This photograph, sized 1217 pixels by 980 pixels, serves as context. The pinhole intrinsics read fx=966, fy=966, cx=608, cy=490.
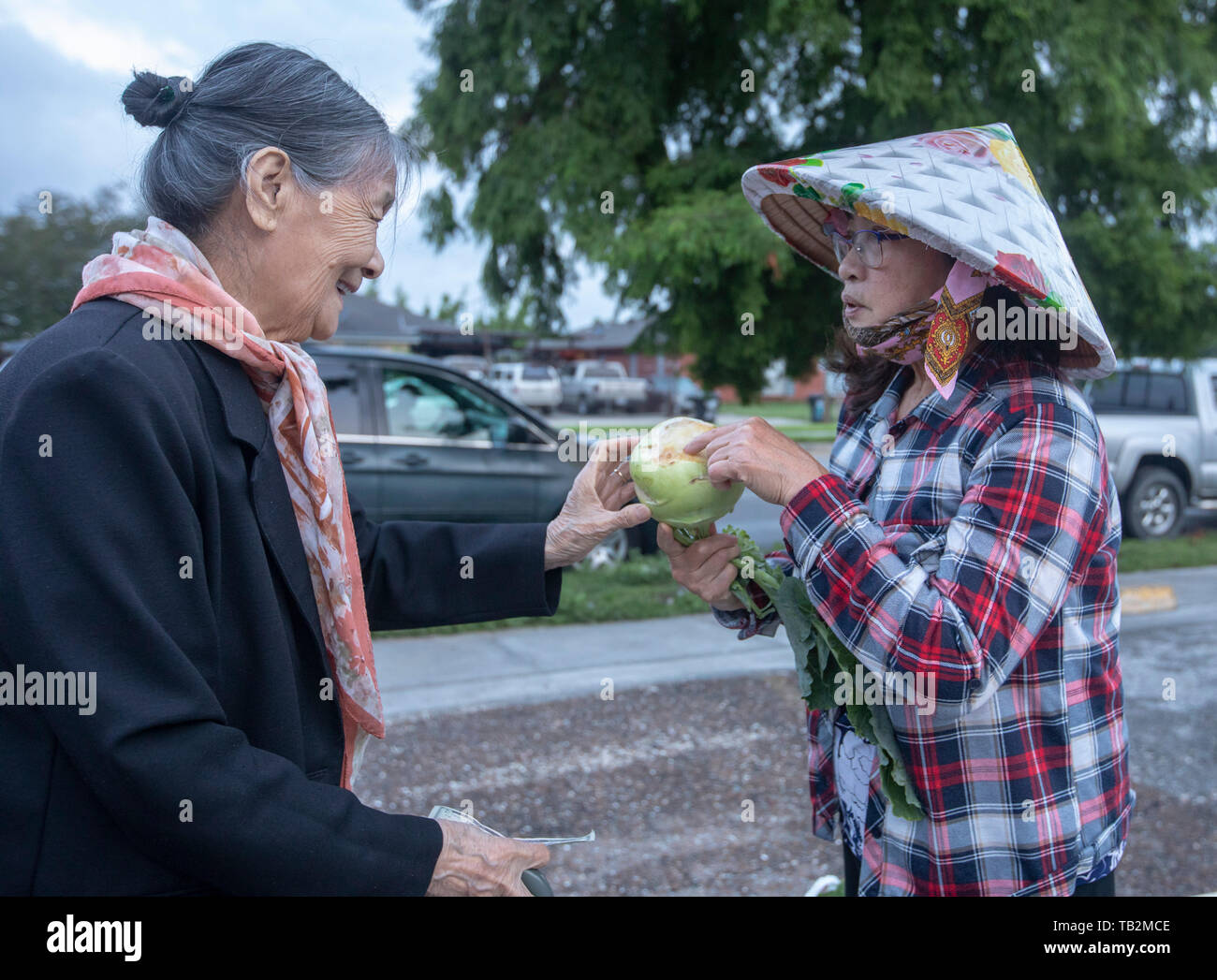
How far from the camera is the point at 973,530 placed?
169cm

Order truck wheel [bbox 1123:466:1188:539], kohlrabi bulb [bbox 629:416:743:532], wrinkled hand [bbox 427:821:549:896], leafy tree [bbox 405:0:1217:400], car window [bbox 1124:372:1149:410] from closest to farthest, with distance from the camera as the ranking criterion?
1. wrinkled hand [bbox 427:821:549:896]
2. kohlrabi bulb [bbox 629:416:743:532]
3. leafy tree [bbox 405:0:1217:400]
4. truck wheel [bbox 1123:466:1188:539]
5. car window [bbox 1124:372:1149:410]

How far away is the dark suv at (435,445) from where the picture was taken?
7.20 meters

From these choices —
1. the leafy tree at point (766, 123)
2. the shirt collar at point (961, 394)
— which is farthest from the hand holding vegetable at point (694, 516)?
the leafy tree at point (766, 123)

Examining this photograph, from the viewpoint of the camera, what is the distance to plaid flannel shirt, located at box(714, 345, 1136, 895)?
1.66 m

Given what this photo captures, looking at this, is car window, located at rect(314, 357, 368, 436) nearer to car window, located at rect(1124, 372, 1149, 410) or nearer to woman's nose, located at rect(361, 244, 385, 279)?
woman's nose, located at rect(361, 244, 385, 279)

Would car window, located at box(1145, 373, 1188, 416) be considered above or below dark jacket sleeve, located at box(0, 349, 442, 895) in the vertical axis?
above

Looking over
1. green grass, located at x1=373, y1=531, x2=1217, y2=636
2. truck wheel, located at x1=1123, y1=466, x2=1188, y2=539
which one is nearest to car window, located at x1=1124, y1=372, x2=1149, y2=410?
truck wheel, located at x1=1123, y1=466, x2=1188, y2=539

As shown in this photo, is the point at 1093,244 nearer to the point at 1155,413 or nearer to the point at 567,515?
the point at 1155,413

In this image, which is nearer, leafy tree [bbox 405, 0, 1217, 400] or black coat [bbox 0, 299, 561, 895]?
black coat [bbox 0, 299, 561, 895]

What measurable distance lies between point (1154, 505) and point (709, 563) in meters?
11.3

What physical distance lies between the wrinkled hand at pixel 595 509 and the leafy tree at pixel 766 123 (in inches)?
175

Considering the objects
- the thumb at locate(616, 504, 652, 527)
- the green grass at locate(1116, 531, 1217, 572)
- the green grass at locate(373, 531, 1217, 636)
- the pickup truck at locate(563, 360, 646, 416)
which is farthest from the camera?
the pickup truck at locate(563, 360, 646, 416)

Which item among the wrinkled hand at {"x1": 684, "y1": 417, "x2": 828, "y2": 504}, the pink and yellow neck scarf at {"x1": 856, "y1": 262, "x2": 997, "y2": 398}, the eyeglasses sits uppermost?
the eyeglasses

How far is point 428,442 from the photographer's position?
7.49m
